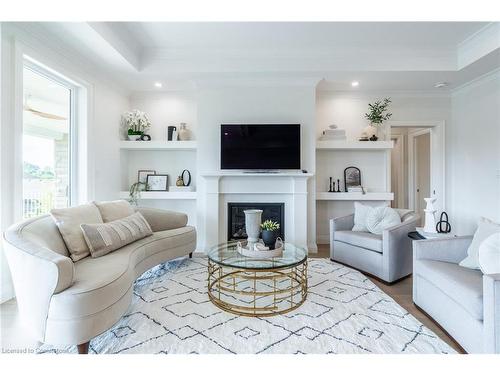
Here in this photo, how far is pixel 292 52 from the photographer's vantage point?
3.50 metres

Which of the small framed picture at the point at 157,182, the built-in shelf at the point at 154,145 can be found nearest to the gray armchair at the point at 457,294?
the built-in shelf at the point at 154,145

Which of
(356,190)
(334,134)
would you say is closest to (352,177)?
(356,190)

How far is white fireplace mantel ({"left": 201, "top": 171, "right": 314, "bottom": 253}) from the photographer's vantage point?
12.5 feet

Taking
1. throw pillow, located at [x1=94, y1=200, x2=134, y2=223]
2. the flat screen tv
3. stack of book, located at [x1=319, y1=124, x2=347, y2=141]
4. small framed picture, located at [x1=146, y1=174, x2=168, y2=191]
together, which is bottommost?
throw pillow, located at [x1=94, y1=200, x2=134, y2=223]

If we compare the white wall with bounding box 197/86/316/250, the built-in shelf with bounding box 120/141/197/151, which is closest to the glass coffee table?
the white wall with bounding box 197/86/316/250

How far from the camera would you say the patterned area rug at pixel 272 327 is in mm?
1664

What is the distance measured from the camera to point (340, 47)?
3.45 m

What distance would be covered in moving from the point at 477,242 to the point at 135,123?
4343 millimetres

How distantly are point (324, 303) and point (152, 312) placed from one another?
1393 mm

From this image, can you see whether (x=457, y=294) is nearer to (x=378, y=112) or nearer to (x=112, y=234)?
(x=112, y=234)

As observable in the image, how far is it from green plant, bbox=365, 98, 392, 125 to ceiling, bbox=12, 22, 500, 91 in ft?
1.12

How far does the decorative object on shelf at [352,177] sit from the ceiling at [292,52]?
4.35 ft

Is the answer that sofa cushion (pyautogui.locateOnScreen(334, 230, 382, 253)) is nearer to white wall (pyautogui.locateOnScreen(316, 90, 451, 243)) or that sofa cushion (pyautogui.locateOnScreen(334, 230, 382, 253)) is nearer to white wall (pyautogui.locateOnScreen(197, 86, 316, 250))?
white wall (pyautogui.locateOnScreen(197, 86, 316, 250))
